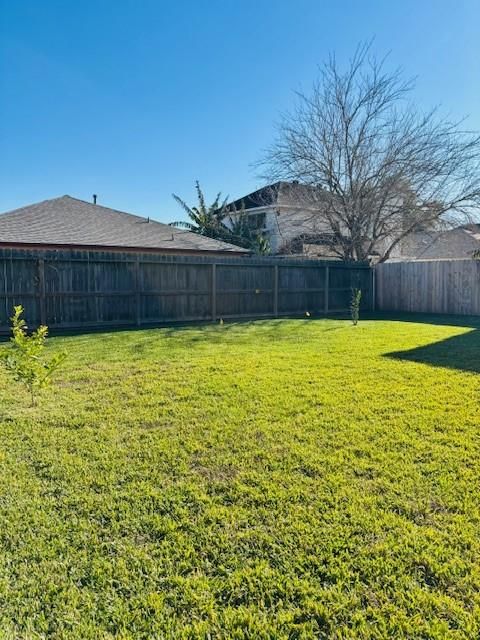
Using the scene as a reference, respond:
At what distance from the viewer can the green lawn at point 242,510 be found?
1442 millimetres

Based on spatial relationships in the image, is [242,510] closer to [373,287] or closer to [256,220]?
[373,287]

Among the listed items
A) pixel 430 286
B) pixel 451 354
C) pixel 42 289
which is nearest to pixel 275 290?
pixel 430 286

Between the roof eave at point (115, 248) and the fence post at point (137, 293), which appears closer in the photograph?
the fence post at point (137, 293)

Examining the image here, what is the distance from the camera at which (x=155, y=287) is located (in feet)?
32.1

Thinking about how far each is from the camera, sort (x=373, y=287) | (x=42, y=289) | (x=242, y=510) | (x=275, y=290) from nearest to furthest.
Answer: (x=242, y=510) < (x=42, y=289) < (x=275, y=290) < (x=373, y=287)

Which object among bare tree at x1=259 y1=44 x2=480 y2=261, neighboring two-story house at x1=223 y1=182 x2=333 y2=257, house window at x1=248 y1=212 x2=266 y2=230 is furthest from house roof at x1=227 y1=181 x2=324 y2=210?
house window at x1=248 y1=212 x2=266 y2=230

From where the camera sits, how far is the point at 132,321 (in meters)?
9.49

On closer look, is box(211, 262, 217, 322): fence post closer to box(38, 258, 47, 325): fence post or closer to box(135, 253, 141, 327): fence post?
box(135, 253, 141, 327): fence post

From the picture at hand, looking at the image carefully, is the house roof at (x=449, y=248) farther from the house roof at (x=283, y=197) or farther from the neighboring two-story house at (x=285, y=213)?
the house roof at (x=283, y=197)

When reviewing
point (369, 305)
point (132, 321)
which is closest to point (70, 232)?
point (132, 321)

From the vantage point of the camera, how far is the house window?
21.9 meters

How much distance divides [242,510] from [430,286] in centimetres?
1216

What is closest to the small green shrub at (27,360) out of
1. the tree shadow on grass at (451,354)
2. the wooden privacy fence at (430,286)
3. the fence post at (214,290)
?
the tree shadow on grass at (451,354)

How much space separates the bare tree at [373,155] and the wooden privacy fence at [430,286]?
7.11 ft
